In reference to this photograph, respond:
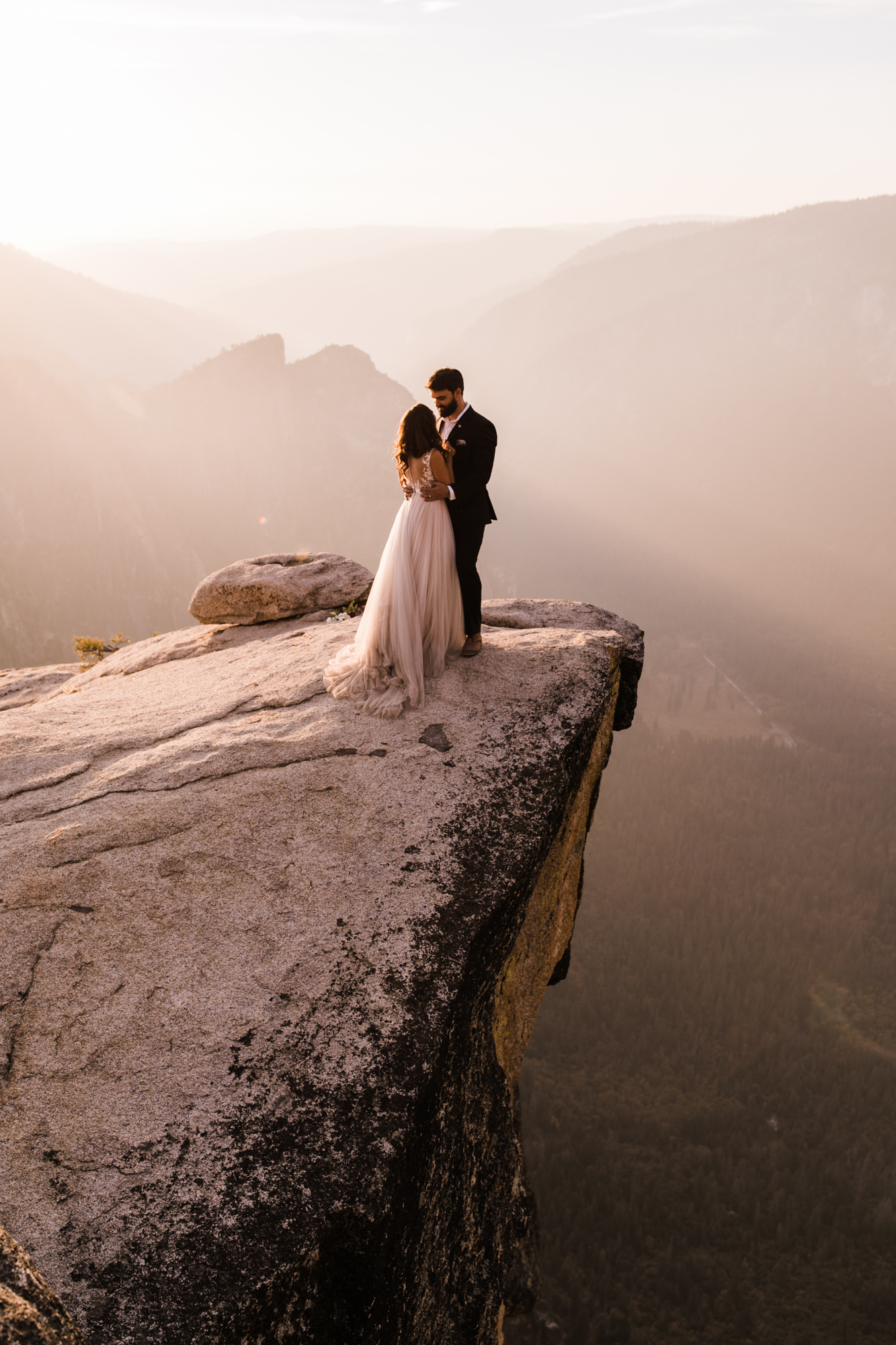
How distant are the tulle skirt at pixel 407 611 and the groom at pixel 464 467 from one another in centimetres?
14

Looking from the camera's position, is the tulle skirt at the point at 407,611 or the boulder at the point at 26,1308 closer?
the boulder at the point at 26,1308

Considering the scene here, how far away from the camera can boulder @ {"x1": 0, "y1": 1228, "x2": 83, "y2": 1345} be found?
276cm

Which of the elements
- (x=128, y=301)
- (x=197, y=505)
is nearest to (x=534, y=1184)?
(x=197, y=505)

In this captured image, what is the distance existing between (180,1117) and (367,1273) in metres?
1.51

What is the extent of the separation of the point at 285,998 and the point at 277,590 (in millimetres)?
10304

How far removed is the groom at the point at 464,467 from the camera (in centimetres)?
829

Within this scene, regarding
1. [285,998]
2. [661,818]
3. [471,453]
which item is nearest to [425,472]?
[471,453]

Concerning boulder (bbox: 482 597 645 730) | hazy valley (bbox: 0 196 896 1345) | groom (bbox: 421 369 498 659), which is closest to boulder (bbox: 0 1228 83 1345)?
groom (bbox: 421 369 498 659)

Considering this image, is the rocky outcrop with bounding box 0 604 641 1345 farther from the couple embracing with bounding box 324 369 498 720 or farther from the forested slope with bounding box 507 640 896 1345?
the forested slope with bounding box 507 640 896 1345

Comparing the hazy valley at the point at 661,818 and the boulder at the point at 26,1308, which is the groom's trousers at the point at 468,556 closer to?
the boulder at the point at 26,1308

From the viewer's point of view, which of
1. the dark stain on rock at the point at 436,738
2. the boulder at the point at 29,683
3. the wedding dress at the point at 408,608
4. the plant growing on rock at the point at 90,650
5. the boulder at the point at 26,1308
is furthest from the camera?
the plant growing on rock at the point at 90,650

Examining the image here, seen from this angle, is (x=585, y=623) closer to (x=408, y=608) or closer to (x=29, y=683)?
(x=408, y=608)

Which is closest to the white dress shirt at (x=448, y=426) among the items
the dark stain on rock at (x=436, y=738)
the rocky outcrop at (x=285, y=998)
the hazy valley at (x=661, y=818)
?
the dark stain on rock at (x=436, y=738)

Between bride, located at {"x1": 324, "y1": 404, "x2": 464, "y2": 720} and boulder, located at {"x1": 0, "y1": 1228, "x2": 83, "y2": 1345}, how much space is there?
5.85m
